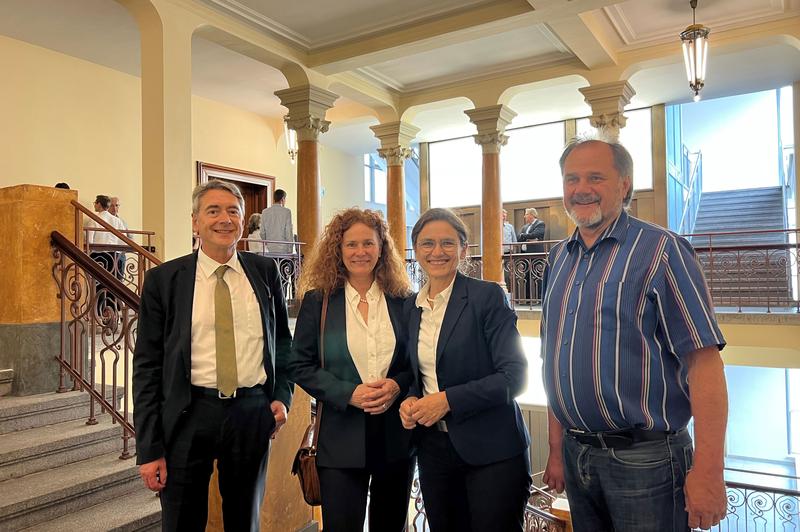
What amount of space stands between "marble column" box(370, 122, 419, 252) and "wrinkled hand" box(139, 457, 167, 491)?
817cm

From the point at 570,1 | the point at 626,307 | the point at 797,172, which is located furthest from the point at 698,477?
the point at 797,172

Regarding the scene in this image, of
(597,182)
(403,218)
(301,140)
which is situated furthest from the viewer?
(403,218)

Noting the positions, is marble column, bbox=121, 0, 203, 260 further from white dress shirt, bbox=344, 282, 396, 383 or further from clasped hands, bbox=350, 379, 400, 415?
clasped hands, bbox=350, 379, 400, 415

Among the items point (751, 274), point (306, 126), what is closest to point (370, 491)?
point (306, 126)

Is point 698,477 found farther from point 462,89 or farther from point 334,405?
point 462,89

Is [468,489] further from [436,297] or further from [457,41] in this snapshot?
[457,41]

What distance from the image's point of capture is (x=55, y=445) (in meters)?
3.47

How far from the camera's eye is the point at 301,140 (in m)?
8.50

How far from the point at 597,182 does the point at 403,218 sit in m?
9.05

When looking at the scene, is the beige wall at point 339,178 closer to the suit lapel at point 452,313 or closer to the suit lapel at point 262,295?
the suit lapel at point 262,295

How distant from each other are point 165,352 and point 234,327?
25cm

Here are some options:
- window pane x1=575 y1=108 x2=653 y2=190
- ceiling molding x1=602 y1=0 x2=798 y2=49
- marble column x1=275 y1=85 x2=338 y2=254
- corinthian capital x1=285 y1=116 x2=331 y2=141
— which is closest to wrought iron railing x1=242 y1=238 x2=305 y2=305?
marble column x1=275 y1=85 x2=338 y2=254

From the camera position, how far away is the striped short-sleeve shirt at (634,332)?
1.64 meters

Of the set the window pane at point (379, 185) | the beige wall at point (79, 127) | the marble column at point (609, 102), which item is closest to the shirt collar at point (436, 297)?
the beige wall at point (79, 127)
